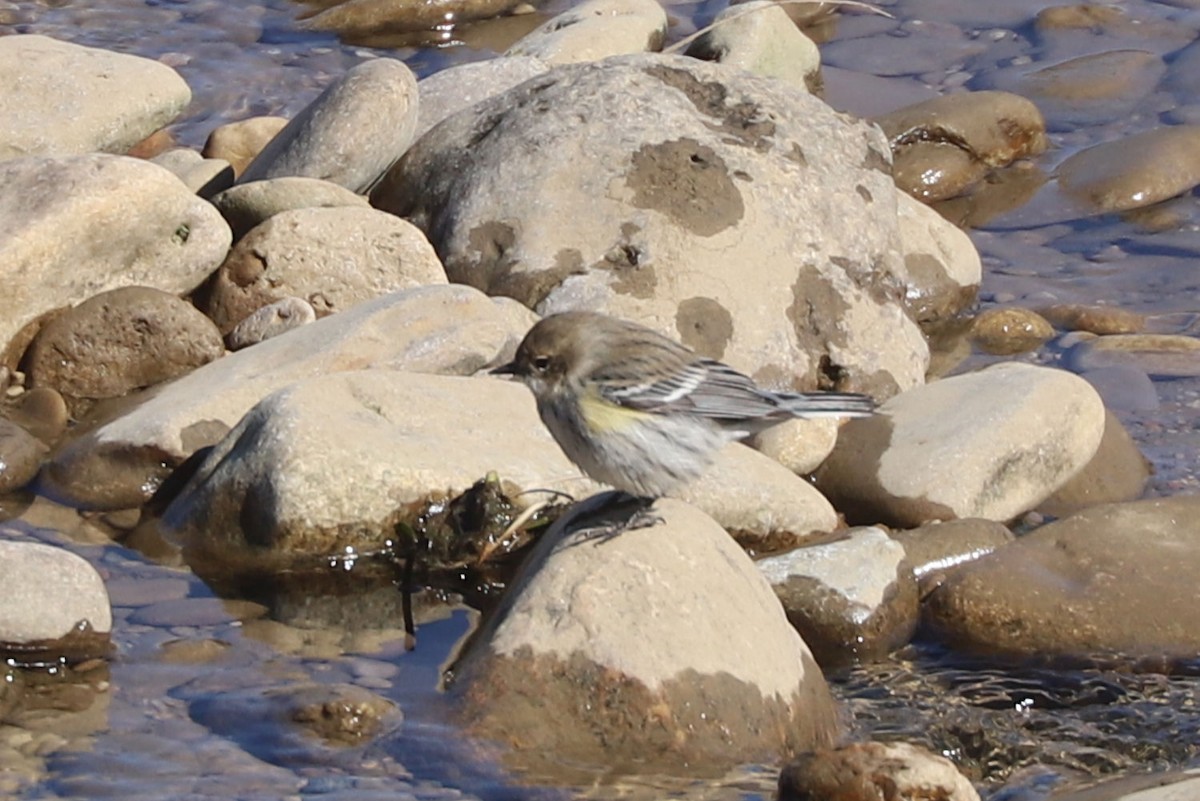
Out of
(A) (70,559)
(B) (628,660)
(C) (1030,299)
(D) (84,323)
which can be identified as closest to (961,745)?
(B) (628,660)

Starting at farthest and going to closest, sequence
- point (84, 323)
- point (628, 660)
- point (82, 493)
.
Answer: point (84, 323) < point (82, 493) < point (628, 660)

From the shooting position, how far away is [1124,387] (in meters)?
10.1

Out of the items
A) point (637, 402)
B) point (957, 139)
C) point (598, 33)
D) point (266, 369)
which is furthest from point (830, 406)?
point (598, 33)

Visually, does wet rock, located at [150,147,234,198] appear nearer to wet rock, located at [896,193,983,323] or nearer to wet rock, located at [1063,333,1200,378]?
wet rock, located at [896,193,983,323]

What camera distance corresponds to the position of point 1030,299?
37.8ft

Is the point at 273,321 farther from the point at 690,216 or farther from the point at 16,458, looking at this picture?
the point at 690,216

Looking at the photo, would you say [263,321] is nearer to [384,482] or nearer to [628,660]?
[384,482]

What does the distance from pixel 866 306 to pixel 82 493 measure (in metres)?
4.07

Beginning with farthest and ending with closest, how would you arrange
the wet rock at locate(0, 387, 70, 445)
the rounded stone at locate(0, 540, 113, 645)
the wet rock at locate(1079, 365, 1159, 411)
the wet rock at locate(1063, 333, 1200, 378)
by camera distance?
the wet rock at locate(1063, 333, 1200, 378), the wet rock at locate(1079, 365, 1159, 411), the wet rock at locate(0, 387, 70, 445), the rounded stone at locate(0, 540, 113, 645)

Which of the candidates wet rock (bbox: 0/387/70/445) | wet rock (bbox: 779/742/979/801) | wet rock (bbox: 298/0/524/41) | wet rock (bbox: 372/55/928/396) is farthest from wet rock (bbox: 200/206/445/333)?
wet rock (bbox: 298/0/524/41)

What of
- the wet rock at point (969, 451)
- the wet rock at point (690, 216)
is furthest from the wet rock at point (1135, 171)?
the wet rock at point (969, 451)

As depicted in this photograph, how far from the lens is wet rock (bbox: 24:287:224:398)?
893cm

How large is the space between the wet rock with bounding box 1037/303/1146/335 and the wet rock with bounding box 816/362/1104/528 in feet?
6.88

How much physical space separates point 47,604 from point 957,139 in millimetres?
8537
